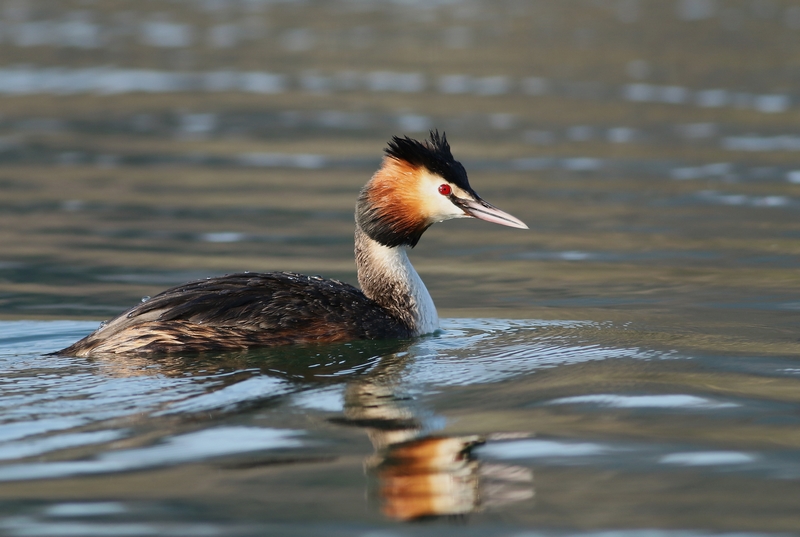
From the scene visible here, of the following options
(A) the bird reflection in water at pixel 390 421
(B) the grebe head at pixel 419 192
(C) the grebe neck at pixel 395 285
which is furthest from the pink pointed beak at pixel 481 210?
(A) the bird reflection in water at pixel 390 421

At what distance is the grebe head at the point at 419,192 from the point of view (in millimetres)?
7840

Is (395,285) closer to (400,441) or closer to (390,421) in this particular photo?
(390,421)

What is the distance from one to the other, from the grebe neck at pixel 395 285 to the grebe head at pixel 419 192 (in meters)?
0.16

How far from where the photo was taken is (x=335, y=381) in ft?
21.9

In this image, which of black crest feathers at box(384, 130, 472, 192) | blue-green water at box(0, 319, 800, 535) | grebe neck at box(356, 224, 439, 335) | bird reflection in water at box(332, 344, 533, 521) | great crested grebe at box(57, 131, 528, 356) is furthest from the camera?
grebe neck at box(356, 224, 439, 335)

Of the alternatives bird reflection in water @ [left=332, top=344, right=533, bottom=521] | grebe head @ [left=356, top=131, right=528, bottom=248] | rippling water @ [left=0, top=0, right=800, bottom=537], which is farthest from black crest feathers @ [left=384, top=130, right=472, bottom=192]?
bird reflection in water @ [left=332, top=344, right=533, bottom=521]

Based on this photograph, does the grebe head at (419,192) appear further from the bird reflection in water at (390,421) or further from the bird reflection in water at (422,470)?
the bird reflection in water at (422,470)

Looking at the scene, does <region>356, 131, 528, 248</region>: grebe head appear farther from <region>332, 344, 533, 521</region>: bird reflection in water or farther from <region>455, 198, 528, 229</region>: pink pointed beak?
<region>332, 344, 533, 521</region>: bird reflection in water

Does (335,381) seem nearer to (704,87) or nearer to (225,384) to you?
(225,384)

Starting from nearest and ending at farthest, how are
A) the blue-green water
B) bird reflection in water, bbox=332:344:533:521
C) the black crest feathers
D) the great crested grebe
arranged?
the blue-green water, bird reflection in water, bbox=332:344:533:521, the great crested grebe, the black crest feathers

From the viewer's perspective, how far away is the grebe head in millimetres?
7840

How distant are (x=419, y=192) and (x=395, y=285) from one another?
2.10 feet

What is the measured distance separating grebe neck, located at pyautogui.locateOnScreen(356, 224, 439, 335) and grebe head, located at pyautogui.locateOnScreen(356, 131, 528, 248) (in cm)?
16

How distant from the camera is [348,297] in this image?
7766 mm
